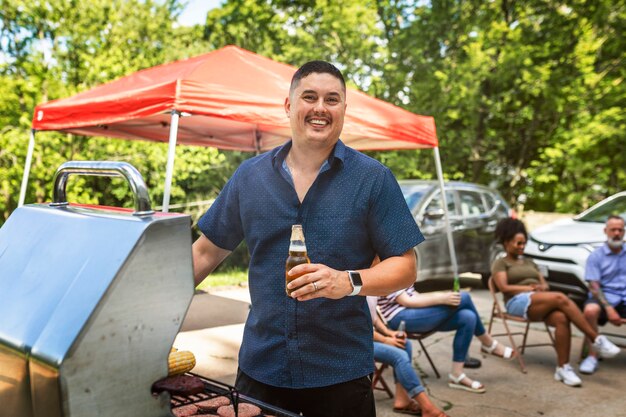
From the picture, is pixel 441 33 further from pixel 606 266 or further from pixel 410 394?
pixel 410 394

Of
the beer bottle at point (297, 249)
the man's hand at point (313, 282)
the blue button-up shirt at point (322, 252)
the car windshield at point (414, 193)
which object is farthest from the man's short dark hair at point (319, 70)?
the car windshield at point (414, 193)

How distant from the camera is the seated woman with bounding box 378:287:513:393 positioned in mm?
4684

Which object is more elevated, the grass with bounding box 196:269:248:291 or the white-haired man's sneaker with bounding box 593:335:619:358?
the grass with bounding box 196:269:248:291

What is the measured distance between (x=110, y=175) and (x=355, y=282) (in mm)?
702

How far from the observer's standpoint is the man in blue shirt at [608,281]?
5574mm

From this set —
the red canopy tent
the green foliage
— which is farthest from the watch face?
the green foliage

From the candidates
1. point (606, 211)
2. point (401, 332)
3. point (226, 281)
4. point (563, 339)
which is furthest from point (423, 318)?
point (226, 281)

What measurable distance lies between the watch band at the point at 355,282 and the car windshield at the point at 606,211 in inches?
297

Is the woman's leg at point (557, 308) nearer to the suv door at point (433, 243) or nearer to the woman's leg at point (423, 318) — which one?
the woman's leg at point (423, 318)

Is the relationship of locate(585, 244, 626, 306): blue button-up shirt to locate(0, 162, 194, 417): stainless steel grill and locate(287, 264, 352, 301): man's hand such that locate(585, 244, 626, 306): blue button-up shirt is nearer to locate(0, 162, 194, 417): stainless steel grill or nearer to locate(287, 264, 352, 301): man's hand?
locate(287, 264, 352, 301): man's hand

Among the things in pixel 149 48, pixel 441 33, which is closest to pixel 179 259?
pixel 149 48

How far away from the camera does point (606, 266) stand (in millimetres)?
5871

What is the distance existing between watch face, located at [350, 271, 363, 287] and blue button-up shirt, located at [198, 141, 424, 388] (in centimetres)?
15

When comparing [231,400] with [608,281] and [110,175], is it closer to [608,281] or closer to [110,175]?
[110,175]
